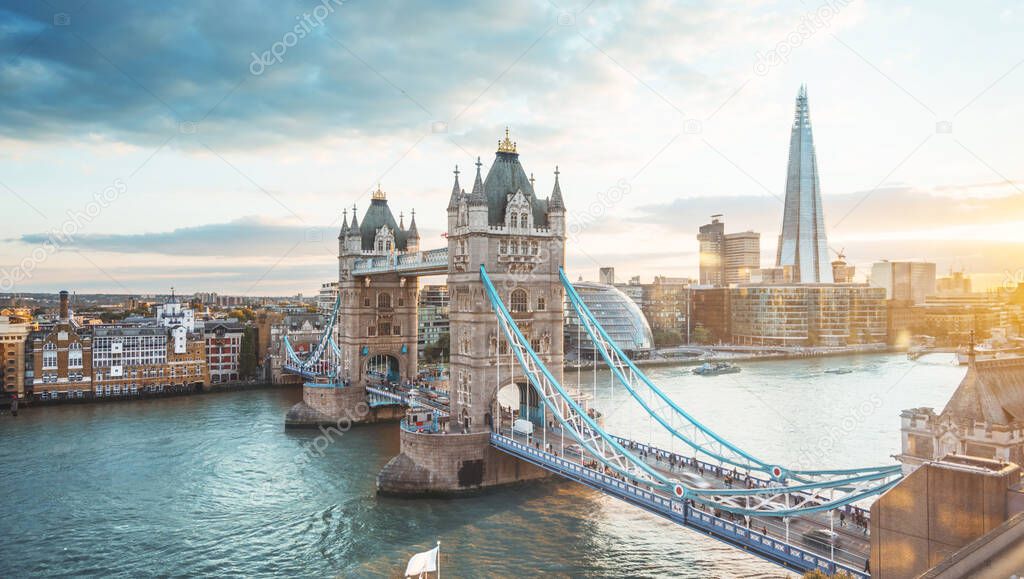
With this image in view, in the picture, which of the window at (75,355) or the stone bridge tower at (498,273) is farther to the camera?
the window at (75,355)

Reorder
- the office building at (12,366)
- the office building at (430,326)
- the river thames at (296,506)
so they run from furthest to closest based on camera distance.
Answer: the office building at (430,326), the office building at (12,366), the river thames at (296,506)

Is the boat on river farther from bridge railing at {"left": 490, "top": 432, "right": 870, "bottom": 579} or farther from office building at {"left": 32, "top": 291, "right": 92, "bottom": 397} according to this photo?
office building at {"left": 32, "top": 291, "right": 92, "bottom": 397}

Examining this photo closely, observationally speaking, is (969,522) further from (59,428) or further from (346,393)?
(59,428)

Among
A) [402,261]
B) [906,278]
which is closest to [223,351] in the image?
[402,261]

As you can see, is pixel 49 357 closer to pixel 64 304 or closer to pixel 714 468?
pixel 64 304

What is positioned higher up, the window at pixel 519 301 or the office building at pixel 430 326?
the window at pixel 519 301

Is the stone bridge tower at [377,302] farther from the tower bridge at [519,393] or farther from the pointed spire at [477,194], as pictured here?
the pointed spire at [477,194]

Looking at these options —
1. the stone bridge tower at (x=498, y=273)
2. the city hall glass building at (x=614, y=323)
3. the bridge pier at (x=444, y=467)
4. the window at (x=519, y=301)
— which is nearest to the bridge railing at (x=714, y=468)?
the bridge pier at (x=444, y=467)
